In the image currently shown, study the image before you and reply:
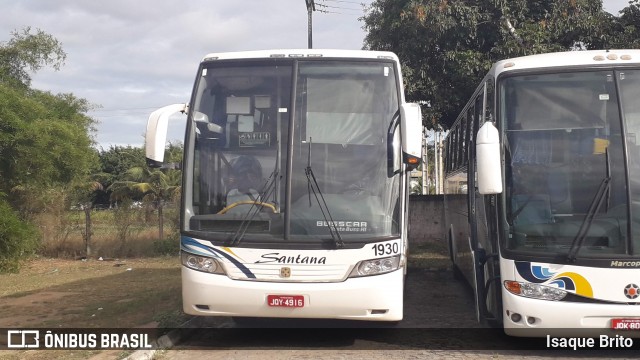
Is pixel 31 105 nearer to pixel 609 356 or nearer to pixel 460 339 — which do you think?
pixel 460 339

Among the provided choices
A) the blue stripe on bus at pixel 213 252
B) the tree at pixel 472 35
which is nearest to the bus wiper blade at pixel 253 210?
the blue stripe on bus at pixel 213 252

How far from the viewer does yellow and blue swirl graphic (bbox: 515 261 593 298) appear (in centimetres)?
646

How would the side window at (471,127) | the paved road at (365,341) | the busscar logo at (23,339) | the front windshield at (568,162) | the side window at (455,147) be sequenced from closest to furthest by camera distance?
the front windshield at (568,162), the paved road at (365,341), the busscar logo at (23,339), the side window at (471,127), the side window at (455,147)

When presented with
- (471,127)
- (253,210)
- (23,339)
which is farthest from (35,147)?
(471,127)

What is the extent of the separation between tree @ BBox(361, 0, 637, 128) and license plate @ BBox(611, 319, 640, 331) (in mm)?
9352

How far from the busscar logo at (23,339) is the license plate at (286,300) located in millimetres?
3263

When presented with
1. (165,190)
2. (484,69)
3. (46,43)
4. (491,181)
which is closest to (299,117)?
(491,181)

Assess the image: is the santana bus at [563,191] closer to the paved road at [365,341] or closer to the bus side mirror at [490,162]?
the bus side mirror at [490,162]

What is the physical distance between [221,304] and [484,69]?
33.4ft

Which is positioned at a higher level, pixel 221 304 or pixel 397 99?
pixel 397 99

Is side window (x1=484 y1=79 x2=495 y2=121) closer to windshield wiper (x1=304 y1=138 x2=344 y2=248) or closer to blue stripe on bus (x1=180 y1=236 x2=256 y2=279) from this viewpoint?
windshield wiper (x1=304 y1=138 x2=344 y2=248)

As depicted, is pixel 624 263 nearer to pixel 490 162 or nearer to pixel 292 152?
pixel 490 162

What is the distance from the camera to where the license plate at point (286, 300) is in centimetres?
686

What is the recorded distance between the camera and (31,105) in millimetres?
16984
